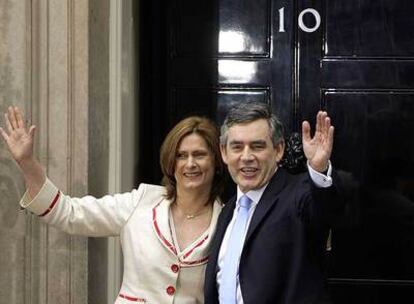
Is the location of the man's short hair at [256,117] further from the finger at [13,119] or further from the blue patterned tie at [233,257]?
the finger at [13,119]

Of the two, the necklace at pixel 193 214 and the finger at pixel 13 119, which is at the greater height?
the finger at pixel 13 119

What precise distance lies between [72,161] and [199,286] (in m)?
0.85

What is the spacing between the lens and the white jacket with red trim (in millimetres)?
2691

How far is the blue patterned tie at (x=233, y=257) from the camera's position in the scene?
249cm

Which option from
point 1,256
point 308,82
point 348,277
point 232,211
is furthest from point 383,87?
point 1,256

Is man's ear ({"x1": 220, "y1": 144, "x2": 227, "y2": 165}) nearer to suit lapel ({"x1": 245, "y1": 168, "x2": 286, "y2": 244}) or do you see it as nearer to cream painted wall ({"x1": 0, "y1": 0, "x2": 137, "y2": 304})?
suit lapel ({"x1": 245, "y1": 168, "x2": 286, "y2": 244})

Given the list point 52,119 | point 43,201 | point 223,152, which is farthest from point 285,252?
point 52,119

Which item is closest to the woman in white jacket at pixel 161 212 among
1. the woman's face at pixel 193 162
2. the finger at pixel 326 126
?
the woman's face at pixel 193 162

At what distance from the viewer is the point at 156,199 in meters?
2.86

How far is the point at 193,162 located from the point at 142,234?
0.34 m

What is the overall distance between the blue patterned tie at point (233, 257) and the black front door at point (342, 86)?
1040mm

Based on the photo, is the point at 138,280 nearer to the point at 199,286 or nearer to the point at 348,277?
the point at 199,286

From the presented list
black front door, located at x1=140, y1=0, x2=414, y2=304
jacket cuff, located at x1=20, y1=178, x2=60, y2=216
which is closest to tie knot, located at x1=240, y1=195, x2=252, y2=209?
jacket cuff, located at x1=20, y1=178, x2=60, y2=216

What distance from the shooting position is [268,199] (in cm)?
251
